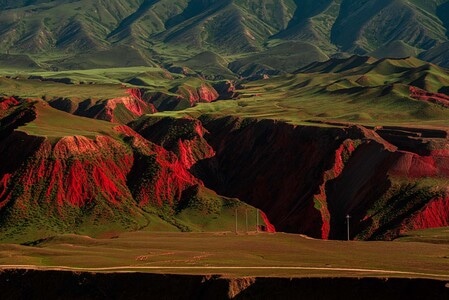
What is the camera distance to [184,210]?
149 metres

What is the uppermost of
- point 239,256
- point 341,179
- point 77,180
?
point 239,256

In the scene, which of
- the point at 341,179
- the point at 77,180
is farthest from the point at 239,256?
the point at 341,179

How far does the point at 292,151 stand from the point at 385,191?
3787cm

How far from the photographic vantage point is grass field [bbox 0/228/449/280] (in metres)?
84.9

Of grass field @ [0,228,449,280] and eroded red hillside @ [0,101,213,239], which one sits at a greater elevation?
grass field @ [0,228,449,280]

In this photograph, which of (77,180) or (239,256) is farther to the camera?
(77,180)

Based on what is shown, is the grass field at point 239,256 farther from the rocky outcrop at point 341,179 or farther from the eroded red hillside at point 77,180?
the rocky outcrop at point 341,179

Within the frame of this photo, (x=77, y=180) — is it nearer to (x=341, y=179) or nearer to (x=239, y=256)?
(x=341, y=179)

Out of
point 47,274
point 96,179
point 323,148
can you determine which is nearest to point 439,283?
point 47,274

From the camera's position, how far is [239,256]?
9650 centimetres

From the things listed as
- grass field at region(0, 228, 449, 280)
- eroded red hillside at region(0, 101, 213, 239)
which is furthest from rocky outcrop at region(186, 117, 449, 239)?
grass field at region(0, 228, 449, 280)

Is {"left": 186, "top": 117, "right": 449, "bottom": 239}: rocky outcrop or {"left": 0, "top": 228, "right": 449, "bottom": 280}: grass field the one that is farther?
{"left": 186, "top": 117, "right": 449, "bottom": 239}: rocky outcrop

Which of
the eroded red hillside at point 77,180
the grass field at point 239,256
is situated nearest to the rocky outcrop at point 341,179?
the eroded red hillside at point 77,180

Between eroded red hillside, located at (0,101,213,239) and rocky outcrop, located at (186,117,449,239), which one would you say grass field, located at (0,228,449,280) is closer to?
eroded red hillside, located at (0,101,213,239)
